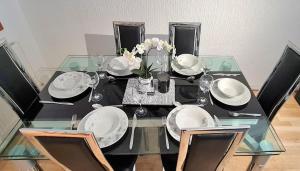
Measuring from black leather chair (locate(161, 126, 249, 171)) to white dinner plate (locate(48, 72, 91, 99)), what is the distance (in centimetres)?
85

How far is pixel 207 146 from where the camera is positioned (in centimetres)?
100

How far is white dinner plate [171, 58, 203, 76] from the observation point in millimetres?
1651

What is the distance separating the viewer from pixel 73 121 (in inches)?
51.0

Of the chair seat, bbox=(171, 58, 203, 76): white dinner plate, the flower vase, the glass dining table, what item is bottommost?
the chair seat

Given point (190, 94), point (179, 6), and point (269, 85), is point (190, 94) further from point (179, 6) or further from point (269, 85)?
point (179, 6)

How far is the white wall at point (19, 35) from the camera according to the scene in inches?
78.4

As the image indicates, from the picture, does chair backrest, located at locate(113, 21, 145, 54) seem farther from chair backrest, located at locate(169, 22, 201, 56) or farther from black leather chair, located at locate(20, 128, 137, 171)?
black leather chair, located at locate(20, 128, 137, 171)

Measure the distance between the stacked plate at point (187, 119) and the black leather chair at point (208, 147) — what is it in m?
0.16

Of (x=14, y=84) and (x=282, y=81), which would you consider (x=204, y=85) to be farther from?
(x=14, y=84)

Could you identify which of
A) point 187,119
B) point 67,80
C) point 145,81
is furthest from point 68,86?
point 187,119

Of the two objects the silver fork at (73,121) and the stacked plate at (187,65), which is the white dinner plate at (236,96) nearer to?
the stacked plate at (187,65)

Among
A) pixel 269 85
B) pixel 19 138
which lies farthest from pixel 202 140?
pixel 19 138

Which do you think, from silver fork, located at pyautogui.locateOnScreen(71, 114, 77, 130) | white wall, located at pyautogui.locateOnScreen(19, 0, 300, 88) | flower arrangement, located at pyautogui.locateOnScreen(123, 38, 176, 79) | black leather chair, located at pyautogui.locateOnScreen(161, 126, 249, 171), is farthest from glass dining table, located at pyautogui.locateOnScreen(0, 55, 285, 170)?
white wall, located at pyautogui.locateOnScreen(19, 0, 300, 88)

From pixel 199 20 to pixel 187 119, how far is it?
1.33 meters
